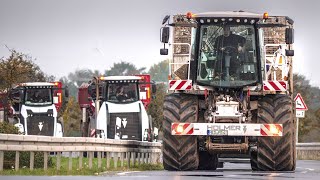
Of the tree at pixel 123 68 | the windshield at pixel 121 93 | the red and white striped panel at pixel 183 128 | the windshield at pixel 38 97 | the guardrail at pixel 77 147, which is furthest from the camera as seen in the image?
the tree at pixel 123 68

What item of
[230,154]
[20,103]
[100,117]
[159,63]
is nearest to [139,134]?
[100,117]

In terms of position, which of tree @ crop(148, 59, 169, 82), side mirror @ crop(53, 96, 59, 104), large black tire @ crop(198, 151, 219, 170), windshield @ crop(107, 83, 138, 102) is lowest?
large black tire @ crop(198, 151, 219, 170)

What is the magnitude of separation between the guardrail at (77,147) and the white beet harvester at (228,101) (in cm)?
228

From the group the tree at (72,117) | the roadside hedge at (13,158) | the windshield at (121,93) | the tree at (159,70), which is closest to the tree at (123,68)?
the tree at (159,70)

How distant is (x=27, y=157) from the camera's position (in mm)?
27984

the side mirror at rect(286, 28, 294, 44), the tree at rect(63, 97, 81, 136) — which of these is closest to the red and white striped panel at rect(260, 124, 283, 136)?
the side mirror at rect(286, 28, 294, 44)

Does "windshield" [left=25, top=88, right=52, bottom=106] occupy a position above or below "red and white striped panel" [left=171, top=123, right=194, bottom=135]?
above

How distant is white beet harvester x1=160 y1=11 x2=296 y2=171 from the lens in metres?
27.4

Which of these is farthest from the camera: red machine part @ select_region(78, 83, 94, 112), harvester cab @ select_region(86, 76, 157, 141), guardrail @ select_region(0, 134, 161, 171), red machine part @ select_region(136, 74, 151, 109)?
red machine part @ select_region(78, 83, 94, 112)

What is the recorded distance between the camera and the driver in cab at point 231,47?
92.7 feet

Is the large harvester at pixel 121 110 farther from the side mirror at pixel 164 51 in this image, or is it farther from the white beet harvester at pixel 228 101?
the side mirror at pixel 164 51

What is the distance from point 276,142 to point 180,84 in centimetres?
286

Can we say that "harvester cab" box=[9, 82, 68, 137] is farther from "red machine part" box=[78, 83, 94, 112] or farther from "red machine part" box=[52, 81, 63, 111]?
"red machine part" box=[78, 83, 94, 112]

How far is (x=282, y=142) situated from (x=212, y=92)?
219cm
